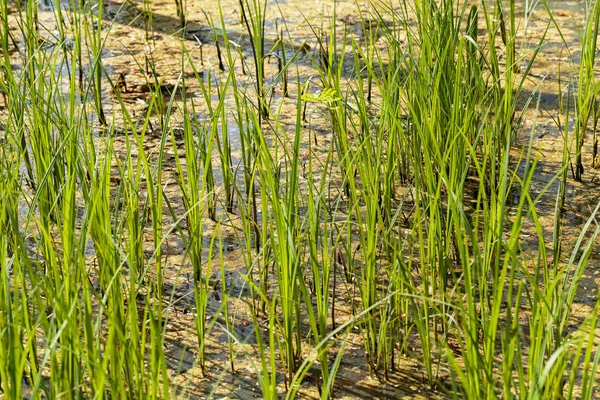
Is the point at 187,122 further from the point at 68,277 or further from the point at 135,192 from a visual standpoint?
the point at 68,277

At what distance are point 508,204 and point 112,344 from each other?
1.39 meters

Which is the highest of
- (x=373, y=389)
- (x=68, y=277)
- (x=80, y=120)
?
(x=80, y=120)

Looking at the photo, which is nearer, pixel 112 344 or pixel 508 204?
pixel 112 344

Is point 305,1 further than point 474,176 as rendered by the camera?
Yes

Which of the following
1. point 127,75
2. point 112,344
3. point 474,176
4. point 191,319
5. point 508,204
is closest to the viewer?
point 112,344

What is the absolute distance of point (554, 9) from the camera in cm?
420

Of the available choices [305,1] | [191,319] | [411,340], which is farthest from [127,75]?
[411,340]

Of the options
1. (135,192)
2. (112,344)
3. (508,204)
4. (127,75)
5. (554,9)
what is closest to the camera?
(112,344)

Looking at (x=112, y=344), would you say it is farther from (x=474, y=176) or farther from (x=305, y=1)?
(x=305, y=1)

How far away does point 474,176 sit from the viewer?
9.28 ft

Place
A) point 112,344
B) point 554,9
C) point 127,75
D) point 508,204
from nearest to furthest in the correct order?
point 112,344 < point 508,204 < point 127,75 < point 554,9

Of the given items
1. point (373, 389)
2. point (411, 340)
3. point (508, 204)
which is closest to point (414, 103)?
point (508, 204)

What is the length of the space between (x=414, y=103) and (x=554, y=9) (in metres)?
2.05

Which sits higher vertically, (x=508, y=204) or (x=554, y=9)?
(x=554, y=9)
